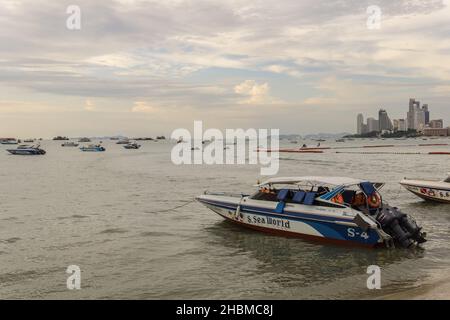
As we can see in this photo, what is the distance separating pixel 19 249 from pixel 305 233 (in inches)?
463

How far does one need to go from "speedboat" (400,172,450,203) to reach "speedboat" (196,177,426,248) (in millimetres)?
10489

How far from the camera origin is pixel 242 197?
21.2 metres

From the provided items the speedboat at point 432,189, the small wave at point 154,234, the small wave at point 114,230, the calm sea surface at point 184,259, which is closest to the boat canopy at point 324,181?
the calm sea surface at point 184,259

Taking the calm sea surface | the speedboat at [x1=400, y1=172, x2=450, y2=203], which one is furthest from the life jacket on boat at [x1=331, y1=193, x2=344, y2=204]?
the speedboat at [x1=400, y1=172, x2=450, y2=203]

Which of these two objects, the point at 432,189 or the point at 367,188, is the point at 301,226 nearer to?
the point at 367,188

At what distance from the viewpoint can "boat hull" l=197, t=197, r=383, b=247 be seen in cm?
1689

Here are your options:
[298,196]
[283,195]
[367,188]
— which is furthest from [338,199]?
[283,195]

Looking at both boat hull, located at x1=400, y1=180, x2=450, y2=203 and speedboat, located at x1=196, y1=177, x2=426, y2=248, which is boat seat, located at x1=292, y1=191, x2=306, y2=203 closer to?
speedboat, located at x1=196, y1=177, x2=426, y2=248

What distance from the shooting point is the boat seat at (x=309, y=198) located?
18.1 meters

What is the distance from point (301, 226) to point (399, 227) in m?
3.80

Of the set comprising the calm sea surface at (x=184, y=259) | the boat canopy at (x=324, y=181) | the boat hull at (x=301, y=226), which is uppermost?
the boat canopy at (x=324, y=181)

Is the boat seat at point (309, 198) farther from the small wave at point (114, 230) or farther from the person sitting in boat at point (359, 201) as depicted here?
the small wave at point (114, 230)

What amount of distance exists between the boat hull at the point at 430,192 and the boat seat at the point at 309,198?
43.1ft
